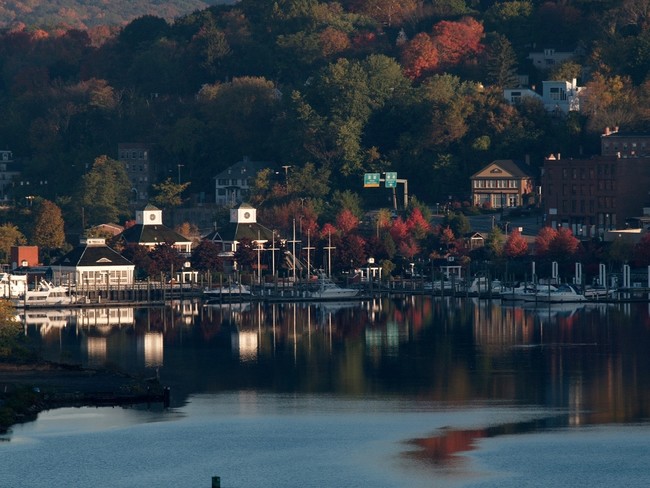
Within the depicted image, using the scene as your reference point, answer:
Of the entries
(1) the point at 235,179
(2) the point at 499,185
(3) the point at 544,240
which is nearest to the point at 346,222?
(2) the point at 499,185

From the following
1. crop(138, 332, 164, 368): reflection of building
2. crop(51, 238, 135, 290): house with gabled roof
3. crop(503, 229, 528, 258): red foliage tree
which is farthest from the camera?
crop(503, 229, 528, 258): red foliage tree

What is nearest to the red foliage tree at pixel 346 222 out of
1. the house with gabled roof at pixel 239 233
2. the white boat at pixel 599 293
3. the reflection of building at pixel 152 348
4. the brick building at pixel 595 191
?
the house with gabled roof at pixel 239 233

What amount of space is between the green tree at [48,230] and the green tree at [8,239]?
2.96ft

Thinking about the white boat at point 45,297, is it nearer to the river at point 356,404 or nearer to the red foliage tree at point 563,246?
the river at point 356,404

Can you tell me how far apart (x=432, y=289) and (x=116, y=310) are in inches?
676

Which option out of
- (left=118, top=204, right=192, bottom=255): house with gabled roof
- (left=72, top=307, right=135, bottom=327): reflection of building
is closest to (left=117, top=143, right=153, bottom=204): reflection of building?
(left=118, top=204, right=192, bottom=255): house with gabled roof

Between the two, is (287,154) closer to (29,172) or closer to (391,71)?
(391,71)

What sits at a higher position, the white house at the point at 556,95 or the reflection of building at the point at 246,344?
the white house at the point at 556,95

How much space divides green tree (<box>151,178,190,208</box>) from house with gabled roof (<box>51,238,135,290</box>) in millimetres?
24500

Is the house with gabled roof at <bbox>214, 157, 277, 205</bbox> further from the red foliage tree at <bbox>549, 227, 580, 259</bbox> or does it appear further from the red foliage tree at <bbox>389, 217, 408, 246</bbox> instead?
the red foliage tree at <bbox>549, 227, 580, 259</bbox>

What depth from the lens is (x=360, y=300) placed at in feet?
385

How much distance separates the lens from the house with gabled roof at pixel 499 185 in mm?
136750

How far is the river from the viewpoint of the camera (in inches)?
2478

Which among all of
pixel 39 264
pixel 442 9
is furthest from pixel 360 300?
pixel 442 9
